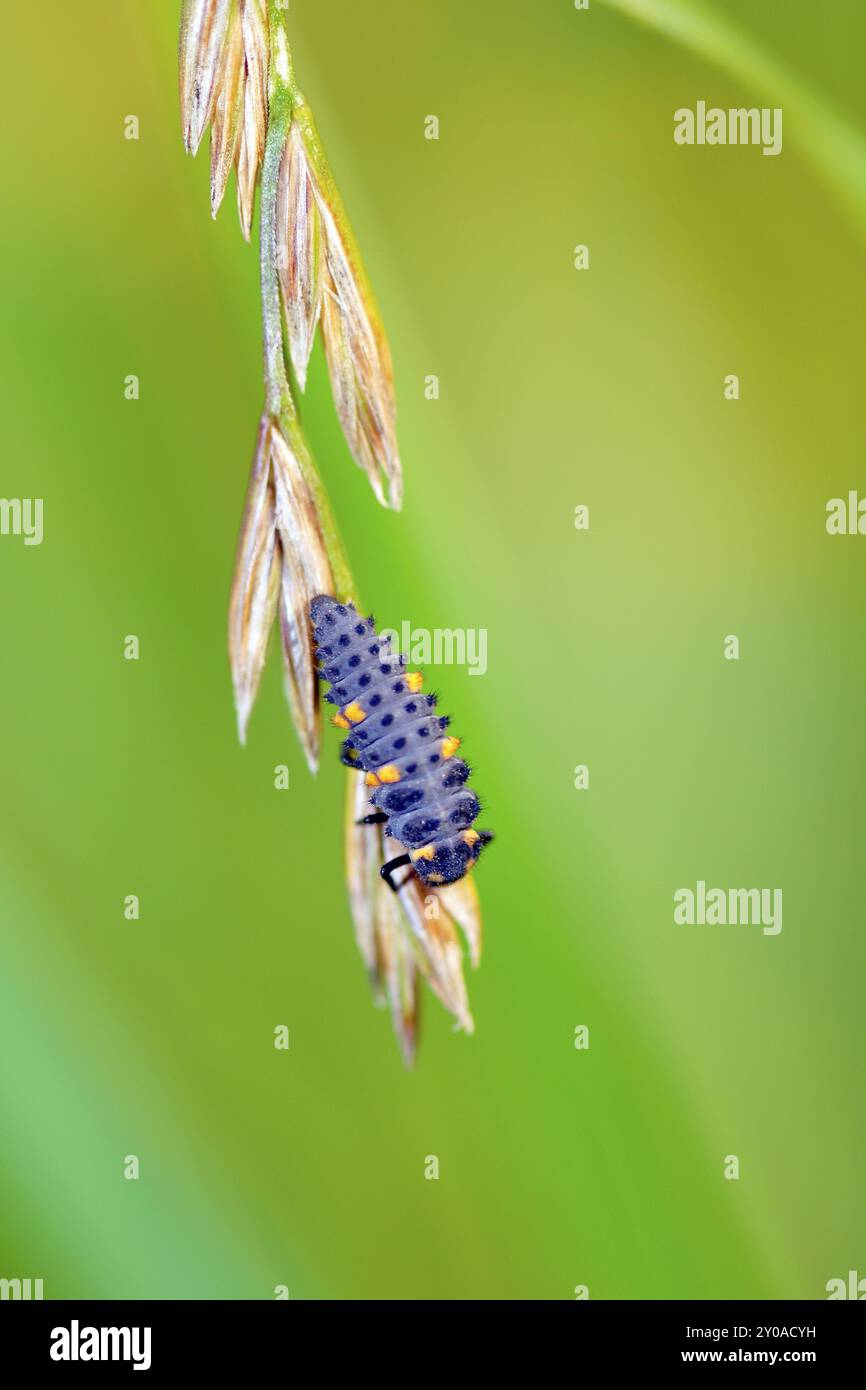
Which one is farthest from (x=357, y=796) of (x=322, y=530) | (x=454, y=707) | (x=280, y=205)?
(x=280, y=205)

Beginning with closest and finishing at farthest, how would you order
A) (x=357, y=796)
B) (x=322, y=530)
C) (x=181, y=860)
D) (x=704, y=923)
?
(x=322, y=530) → (x=357, y=796) → (x=181, y=860) → (x=704, y=923)

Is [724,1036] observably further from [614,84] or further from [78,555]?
[614,84]

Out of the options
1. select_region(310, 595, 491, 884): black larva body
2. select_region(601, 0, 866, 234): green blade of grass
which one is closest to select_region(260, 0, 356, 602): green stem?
select_region(310, 595, 491, 884): black larva body

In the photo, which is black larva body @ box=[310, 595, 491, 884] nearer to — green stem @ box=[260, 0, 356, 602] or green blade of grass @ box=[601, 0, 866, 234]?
green stem @ box=[260, 0, 356, 602]

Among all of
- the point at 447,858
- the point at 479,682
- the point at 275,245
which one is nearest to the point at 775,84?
the point at 275,245

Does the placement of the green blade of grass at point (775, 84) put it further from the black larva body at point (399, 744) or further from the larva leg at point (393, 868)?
the larva leg at point (393, 868)

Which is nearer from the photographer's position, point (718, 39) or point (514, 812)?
point (718, 39)
